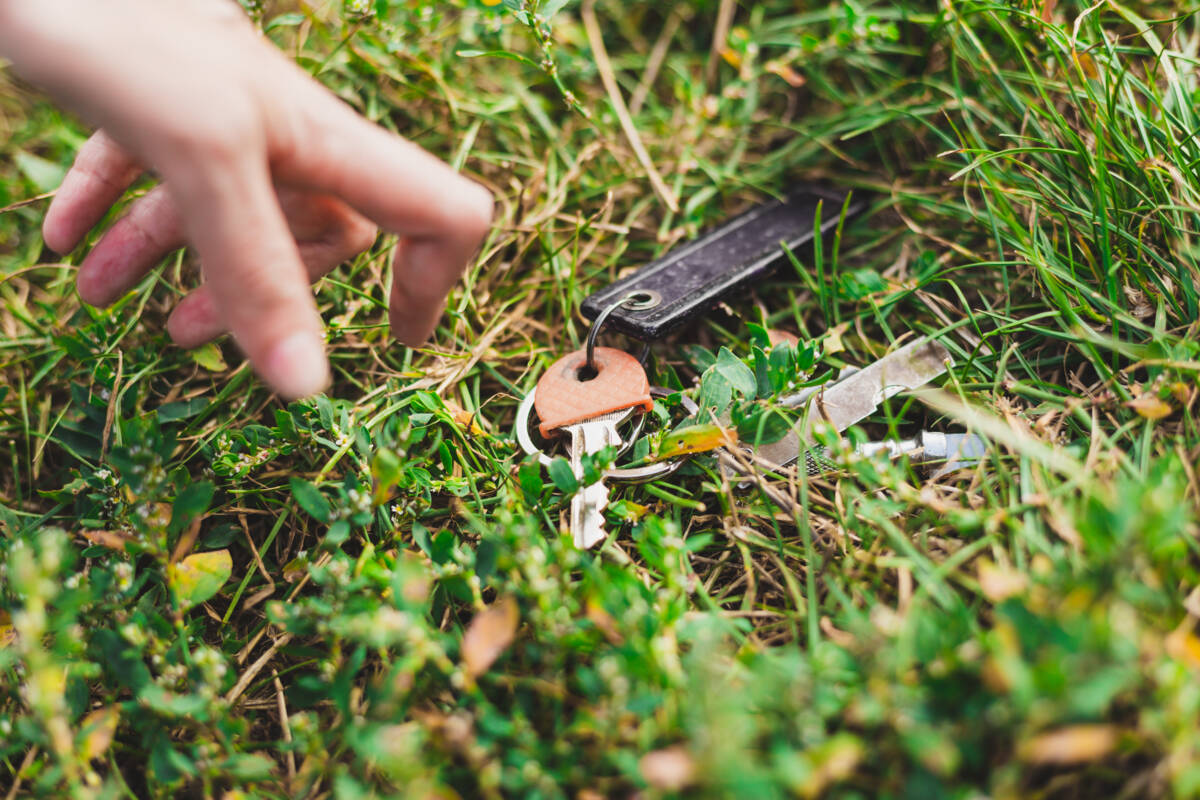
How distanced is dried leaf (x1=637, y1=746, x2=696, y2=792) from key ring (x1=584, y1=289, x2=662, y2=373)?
1078 mm

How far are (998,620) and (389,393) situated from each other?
1.47m

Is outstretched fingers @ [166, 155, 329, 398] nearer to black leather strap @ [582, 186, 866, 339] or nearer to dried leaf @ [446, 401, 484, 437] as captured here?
dried leaf @ [446, 401, 484, 437]

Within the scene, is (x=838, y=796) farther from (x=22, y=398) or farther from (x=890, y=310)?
(x=22, y=398)

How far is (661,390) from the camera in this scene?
201 cm

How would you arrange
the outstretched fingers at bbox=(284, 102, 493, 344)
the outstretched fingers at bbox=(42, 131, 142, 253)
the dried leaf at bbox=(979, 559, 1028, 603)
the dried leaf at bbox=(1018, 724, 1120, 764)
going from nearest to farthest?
the dried leaf at bbox=(1018, 724, 1120, 764) → the dried leaf at bbox=(979, 559, 1028, 603) → the outstretched fingers at bbox=(284, 102, 493, 344) → the outstretched fingers at bbox=(42, 131, 142, 253)

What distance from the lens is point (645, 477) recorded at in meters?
1.79

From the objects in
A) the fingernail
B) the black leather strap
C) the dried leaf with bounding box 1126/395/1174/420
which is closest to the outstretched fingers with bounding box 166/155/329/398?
the fingernail

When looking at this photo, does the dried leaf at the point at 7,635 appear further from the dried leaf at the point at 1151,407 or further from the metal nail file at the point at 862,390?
the dried leaf at the point at 1151,407

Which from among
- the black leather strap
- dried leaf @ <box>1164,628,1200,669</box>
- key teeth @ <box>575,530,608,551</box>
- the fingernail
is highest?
the fingernail

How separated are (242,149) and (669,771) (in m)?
1.17

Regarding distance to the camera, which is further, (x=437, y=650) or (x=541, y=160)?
(x=541, y=160)

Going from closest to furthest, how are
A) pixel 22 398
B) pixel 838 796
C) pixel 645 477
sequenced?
1. pixel 838 796
2. pixel 645 477
3. pixel 22 398

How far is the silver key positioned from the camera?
1.65 m

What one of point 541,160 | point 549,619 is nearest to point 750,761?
point 549,619
